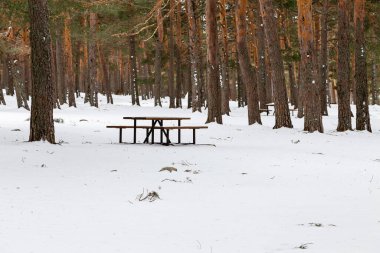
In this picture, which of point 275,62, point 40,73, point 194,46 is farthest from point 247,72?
point 40,73

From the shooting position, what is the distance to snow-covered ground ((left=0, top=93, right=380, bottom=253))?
447 centimetres

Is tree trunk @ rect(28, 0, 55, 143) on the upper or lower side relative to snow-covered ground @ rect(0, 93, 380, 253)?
upper

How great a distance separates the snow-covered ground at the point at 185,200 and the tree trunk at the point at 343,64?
641 centimetres

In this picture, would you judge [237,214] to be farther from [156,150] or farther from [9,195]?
[156,150]

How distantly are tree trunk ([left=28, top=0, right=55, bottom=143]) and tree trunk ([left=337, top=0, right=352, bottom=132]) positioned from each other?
37.0 ft

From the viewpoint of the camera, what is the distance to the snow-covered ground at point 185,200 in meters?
4.47

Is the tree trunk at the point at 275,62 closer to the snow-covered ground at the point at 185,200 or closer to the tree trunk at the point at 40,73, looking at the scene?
the snow-covered ground at the point at 185,200

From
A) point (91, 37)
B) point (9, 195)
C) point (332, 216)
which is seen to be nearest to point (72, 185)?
point (9, 195)

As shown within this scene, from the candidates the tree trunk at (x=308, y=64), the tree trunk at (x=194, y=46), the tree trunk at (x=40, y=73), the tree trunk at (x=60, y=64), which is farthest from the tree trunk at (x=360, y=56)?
the tree trunk at (x=60, y=64)

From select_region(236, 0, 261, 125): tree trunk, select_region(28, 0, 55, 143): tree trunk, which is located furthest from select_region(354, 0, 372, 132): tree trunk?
select_region(28, 0, 55, 143): tree trunk

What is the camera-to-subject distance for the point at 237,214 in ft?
18.5

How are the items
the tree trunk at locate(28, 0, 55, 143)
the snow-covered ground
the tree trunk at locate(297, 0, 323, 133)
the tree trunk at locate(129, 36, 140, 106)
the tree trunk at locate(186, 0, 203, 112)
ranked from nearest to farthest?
the snow-covered ground < the tree trunk at locate(28, 0, 55, 143) < the tree trunk at locate(297, 0, 323, 133) < the tree trunk at locate(186, 0, 203, 112) < the tree trunk at locate(129, 36, 140, 106)

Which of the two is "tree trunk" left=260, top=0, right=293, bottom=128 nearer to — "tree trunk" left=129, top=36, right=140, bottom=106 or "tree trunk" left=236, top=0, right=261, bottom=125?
"tree trunk" left=236, top=0, right=261, bottom=125

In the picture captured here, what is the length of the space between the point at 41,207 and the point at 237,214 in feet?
7.49
